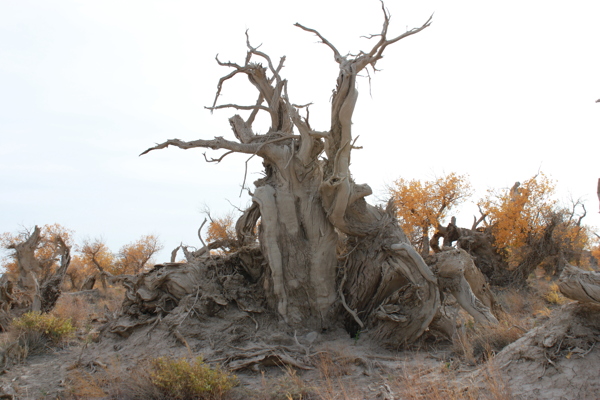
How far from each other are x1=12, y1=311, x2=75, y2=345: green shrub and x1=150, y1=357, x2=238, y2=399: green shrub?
201 inches

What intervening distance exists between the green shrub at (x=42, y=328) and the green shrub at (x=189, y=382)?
511 centimetres

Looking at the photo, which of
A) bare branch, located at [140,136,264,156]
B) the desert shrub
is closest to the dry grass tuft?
the desert shrub

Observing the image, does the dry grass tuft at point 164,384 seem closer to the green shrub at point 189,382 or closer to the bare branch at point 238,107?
the green shrub at point 189,382

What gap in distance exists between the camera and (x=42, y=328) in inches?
389

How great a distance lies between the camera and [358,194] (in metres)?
9.00

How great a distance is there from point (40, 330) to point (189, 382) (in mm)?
5879

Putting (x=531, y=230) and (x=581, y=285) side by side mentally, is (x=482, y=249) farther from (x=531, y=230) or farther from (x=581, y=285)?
(x=581, y=285)

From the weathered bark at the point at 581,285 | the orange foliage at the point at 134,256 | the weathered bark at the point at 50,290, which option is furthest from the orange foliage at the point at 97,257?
the weathered bark at the point at 581,285

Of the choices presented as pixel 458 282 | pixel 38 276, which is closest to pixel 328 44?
pixel 458 282

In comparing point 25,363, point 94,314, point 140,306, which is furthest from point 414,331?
point 94,314

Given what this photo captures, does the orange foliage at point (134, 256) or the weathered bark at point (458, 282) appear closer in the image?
the weathered bark at point (458, 282)

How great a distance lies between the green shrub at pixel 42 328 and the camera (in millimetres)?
9750

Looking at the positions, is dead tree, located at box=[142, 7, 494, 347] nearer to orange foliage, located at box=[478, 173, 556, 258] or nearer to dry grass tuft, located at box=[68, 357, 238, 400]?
dry grass tuft, located at box=[68, 357, 238, 400]

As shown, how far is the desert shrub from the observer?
9586 mm
